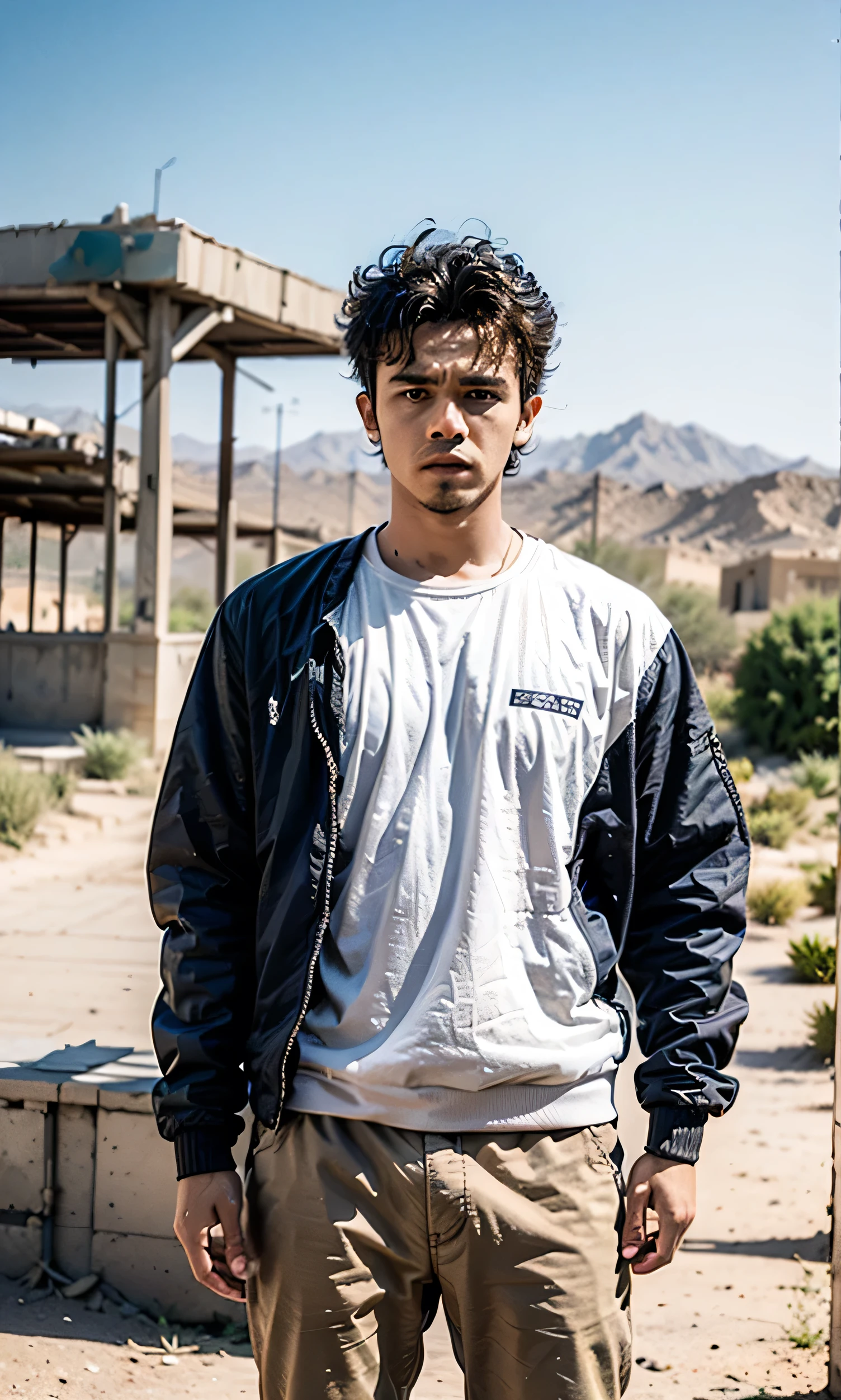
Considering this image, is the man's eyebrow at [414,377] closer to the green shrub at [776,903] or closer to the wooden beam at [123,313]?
the green shrub at [776,903]

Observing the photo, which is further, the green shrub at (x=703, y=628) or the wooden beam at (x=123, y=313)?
the green shrub at (x=703, y=628)

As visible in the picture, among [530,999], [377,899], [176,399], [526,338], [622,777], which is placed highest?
[176,399]

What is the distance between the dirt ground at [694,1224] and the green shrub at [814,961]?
14 cm

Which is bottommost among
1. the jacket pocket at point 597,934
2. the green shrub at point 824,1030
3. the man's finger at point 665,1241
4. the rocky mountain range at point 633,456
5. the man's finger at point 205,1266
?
the green shrub at point 824,1030

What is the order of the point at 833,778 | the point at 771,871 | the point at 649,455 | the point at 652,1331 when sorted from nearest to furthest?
1. the point at 652,1331
2. the point at 771,871
3. the point at 833,778
4. the point at 649,455

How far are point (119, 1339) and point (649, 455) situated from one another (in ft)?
468

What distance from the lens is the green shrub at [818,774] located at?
15336 millimetres

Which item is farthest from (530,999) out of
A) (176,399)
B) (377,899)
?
(176,399)

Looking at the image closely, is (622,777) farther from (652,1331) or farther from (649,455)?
(649,455)

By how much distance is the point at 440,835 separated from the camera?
5.28 feet

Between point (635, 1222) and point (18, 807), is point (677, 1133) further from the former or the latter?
point (18, 807)

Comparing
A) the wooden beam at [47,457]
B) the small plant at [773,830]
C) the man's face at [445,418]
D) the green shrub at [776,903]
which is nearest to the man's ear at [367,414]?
the man's face at [445,418]

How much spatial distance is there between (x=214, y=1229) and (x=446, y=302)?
1258 millimetres

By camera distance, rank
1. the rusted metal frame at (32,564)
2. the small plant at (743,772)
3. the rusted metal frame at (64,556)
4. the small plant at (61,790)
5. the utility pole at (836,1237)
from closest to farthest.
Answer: the utility pole at (836,1237)
the small plant at (61,790)
the small plant at (743,772)
the rusted metal frame at (32,564)
the rusted metal frame at (64,556)
